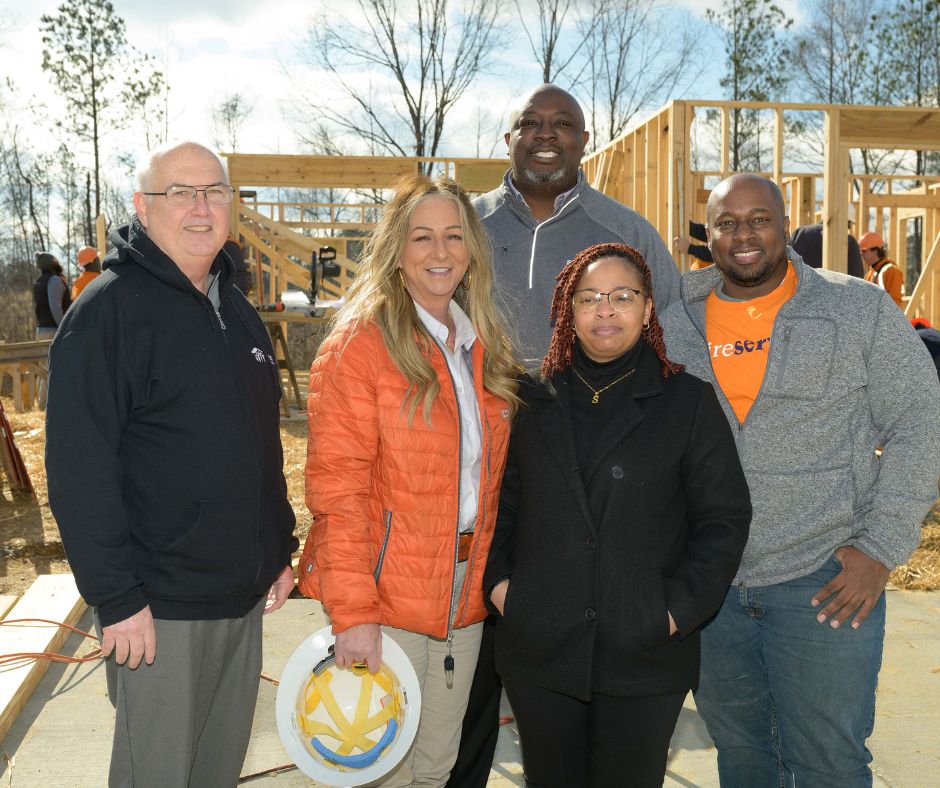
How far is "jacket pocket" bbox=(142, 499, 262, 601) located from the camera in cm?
223

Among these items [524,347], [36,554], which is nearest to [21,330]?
[36,554]

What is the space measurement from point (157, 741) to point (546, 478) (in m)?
1.24

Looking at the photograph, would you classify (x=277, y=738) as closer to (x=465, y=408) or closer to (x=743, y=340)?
(x=465, y=408)

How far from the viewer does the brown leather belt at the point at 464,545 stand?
2.51 m

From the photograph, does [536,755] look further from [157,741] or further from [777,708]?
[157,741]

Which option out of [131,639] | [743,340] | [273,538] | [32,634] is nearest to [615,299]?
[743,340]

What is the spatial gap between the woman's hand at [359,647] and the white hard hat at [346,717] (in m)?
0.04

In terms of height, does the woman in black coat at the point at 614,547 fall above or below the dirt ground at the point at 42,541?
above

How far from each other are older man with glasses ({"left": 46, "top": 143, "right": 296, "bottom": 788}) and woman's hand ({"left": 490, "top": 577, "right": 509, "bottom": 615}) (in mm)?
633

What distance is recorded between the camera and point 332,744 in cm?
238

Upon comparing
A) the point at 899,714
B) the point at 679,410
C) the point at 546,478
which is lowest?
the point at 899,714

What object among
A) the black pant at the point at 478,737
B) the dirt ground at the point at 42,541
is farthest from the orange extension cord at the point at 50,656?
the dirt ground at the point at 42,541

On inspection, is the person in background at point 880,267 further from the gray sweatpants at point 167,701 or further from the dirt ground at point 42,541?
the gray sweatpants at point 167,701

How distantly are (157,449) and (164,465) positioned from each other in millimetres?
45
